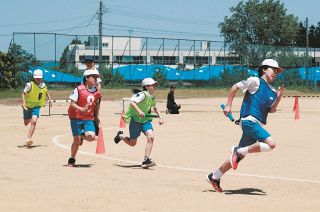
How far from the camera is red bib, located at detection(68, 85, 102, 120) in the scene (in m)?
12.8

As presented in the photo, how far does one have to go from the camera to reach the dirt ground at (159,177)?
8.81 metres

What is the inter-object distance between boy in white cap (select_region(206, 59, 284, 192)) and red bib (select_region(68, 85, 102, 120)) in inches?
142

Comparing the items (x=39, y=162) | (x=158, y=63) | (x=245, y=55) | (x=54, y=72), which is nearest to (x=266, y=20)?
(x=245, y=55)

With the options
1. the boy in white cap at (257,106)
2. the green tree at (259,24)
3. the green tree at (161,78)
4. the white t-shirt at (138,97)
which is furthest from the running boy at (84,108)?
the green tree at (259,24)

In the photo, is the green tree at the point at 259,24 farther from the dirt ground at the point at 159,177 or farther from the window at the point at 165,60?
the dirt ground at the point at 159,177

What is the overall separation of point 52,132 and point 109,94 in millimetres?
33296

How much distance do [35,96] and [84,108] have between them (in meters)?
4.61

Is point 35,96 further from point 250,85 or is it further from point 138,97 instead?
point 250,85

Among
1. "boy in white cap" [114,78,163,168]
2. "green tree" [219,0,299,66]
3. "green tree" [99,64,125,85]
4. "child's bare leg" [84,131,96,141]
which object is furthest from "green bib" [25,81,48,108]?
"green tree" [219,0,299,66]

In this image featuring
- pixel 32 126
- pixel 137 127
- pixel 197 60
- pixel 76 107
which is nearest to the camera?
pixel 76 107

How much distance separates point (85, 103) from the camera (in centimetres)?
1281

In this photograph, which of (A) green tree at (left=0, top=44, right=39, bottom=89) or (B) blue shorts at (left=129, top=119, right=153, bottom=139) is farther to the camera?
(A) green tree at (left=0, top=44, right=39, bottom=89)

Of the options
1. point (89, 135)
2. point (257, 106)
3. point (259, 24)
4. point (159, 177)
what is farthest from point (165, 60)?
point (257, 106)

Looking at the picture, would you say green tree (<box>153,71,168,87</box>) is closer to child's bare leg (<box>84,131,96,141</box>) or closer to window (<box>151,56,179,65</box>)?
window (<box>151,56,179,65</box>)
